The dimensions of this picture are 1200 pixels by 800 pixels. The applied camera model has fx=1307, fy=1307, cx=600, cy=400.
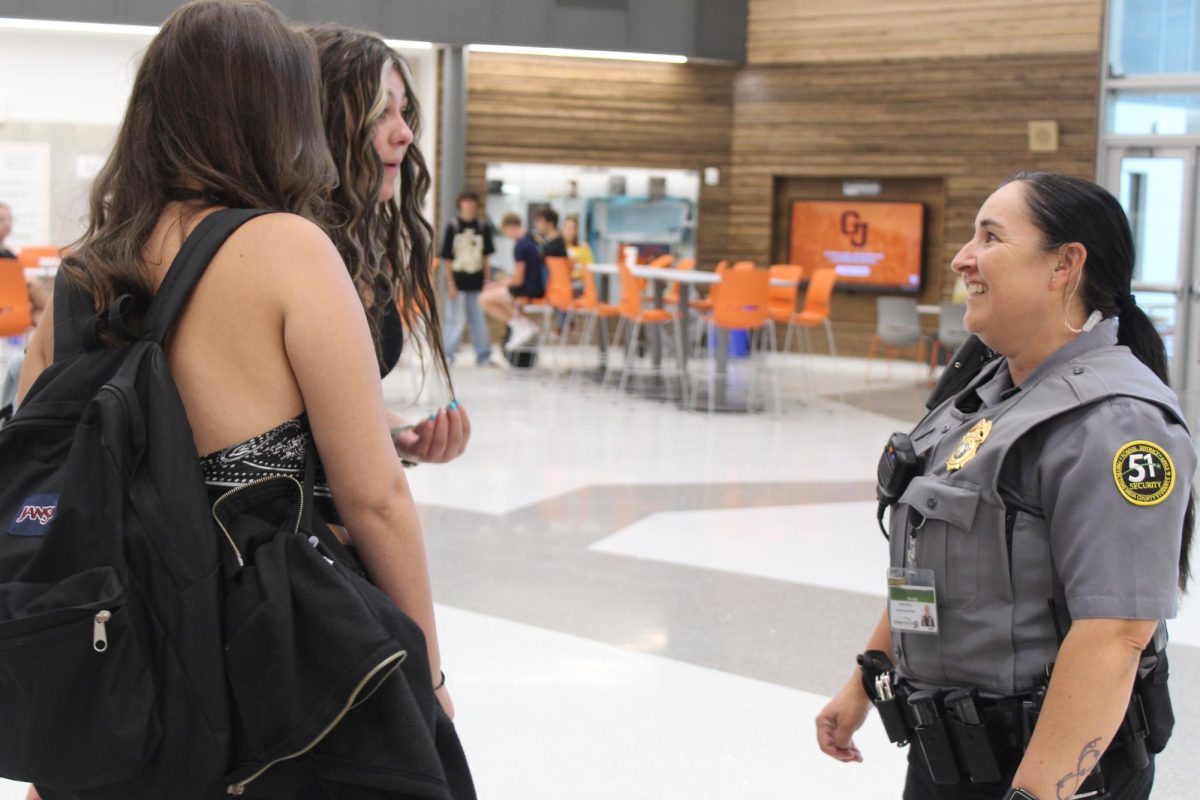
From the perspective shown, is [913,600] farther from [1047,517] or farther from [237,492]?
[237,492]

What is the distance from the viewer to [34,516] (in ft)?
3.77

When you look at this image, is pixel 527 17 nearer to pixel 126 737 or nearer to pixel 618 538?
pixel 618 538

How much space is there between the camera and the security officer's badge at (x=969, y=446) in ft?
4.98

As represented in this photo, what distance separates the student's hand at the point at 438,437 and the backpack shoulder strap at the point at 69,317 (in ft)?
1.76

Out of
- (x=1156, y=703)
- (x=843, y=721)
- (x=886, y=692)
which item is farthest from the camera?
(x=843, y=721)

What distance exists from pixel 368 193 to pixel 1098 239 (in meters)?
0.89

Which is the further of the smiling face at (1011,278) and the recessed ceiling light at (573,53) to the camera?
the recessed ceiling light at (573,53)

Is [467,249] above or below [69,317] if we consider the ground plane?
above

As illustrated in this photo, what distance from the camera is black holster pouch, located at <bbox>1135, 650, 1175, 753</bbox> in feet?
4.88

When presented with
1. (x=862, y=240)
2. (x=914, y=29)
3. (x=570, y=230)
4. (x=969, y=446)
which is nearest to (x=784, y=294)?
(x=570, y=230)

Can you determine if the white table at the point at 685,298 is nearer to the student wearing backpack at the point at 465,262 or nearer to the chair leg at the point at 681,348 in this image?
the chair leg at the point at 681,348

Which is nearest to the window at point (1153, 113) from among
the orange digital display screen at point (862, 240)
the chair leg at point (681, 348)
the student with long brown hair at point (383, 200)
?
the orange digital display screen at point (862, 240)

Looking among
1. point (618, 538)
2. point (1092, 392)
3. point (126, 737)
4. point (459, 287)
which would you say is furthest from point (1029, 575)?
point (459, 287)

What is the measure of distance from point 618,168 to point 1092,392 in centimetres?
1333
